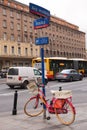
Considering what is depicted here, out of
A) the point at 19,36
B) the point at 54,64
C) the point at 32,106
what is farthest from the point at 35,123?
the point at 19,36

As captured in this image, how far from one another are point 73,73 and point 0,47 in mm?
38681

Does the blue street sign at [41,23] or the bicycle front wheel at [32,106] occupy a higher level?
the blue street sign at [41,23]

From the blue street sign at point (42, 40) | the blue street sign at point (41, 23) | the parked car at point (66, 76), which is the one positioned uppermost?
the blue street sign at point (41, 23)

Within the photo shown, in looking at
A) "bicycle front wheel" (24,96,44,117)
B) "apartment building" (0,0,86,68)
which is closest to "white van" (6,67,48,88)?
"bicycle front wheel" (24,96,44,117)

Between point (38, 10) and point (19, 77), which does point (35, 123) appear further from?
point (19, 77)

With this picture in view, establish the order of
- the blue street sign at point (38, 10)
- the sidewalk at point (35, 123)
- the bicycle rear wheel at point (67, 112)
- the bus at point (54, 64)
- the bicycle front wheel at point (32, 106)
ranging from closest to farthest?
the sidewalk at point (35, 123) < the bicycle rear wheel at point (67, 112) < the blue street sign at point (38, 10) < the bicycle front wheel at point (32, 106) < the bus at point (54, 64)

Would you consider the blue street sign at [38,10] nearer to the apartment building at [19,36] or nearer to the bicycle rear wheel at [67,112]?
the bicycle rear wheel at [67,112]

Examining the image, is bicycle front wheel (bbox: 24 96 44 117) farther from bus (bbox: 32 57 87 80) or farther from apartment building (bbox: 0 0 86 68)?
apartment building (bbox: 0 0 86 68)

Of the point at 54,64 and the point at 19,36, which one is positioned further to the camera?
the point at 19,36

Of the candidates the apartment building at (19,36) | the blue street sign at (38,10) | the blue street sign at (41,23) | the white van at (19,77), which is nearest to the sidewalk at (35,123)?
the blue street sign at (41,23)

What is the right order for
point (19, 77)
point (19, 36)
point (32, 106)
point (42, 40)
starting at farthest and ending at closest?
point (19, 36)
point (19, 77)
point (32, 106)
point (42, 40)

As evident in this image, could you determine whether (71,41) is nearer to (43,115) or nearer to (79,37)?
(79,37)

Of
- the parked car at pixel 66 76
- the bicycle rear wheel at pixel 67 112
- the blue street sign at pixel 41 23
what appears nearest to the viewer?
the bicycle rear wheel at pixel 67 112

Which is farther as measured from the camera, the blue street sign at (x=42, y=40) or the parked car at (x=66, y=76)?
the parked car at (x=66, y=76)
